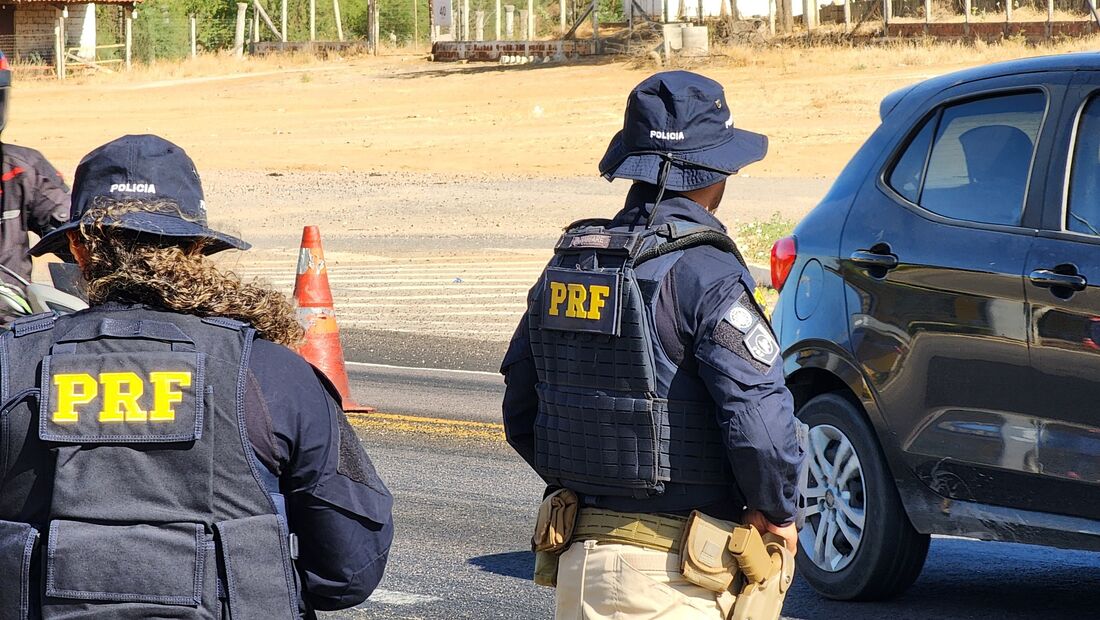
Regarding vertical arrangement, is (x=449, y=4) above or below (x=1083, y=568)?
above

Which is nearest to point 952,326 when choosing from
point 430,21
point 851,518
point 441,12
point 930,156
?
point 930,156

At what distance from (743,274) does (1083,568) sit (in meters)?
3.02

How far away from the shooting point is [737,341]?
124 inches

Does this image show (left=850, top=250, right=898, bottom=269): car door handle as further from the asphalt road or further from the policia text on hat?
the policia text on hat

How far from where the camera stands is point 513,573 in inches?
226

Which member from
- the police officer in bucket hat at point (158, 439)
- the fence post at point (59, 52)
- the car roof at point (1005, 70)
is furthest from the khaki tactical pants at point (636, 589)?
the fence post at point (59, 52)

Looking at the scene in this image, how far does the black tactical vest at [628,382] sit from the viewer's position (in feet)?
10.6

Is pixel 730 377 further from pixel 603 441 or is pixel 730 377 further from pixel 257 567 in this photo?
pixel 257 567

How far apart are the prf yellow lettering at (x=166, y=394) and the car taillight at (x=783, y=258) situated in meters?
3.41

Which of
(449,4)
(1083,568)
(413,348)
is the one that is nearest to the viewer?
(1083,568)

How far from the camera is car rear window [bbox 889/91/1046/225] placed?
188 inches

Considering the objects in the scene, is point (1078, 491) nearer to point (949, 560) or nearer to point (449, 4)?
point (949, 560)

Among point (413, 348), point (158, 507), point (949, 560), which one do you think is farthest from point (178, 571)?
point (413, 348)

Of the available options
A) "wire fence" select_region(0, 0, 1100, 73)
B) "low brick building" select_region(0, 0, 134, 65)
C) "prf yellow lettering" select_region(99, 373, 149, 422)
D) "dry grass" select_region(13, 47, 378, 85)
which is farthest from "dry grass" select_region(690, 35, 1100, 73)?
"prf yellow lettering" select_region(99, 373, 149, 422)
